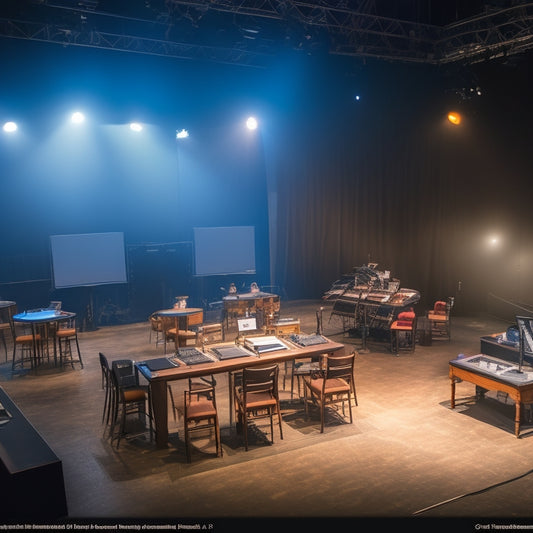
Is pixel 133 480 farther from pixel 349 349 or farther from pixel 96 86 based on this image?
pixel 96 86

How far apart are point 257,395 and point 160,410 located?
39.8 inches

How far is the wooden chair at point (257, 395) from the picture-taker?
554 centimetres

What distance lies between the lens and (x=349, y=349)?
7.19 m

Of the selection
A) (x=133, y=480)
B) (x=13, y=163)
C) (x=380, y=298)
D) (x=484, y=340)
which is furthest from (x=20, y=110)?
(x=484, y=340)

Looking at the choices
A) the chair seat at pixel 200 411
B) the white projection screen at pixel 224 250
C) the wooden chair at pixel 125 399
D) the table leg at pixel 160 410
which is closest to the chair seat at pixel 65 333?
the wooden chair at pixel 125 399

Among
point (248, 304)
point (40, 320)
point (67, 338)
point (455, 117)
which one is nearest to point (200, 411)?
point (40, 320)

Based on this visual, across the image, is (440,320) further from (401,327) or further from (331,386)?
(331,386)

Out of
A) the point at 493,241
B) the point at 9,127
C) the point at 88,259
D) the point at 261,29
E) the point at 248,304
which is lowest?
the point at 248,304

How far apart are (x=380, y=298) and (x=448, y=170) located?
4805 mm

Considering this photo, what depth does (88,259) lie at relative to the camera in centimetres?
1128

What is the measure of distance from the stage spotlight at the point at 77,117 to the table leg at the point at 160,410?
731cm

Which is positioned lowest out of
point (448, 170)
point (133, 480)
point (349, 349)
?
point (133, 480)

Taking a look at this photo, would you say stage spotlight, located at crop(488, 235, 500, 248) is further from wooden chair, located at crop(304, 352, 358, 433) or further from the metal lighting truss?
wooden chair, located at crop(304, 352, 358, 433)

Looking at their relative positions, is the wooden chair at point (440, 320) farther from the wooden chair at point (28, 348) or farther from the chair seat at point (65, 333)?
the wooden chair at point (28, 348)
